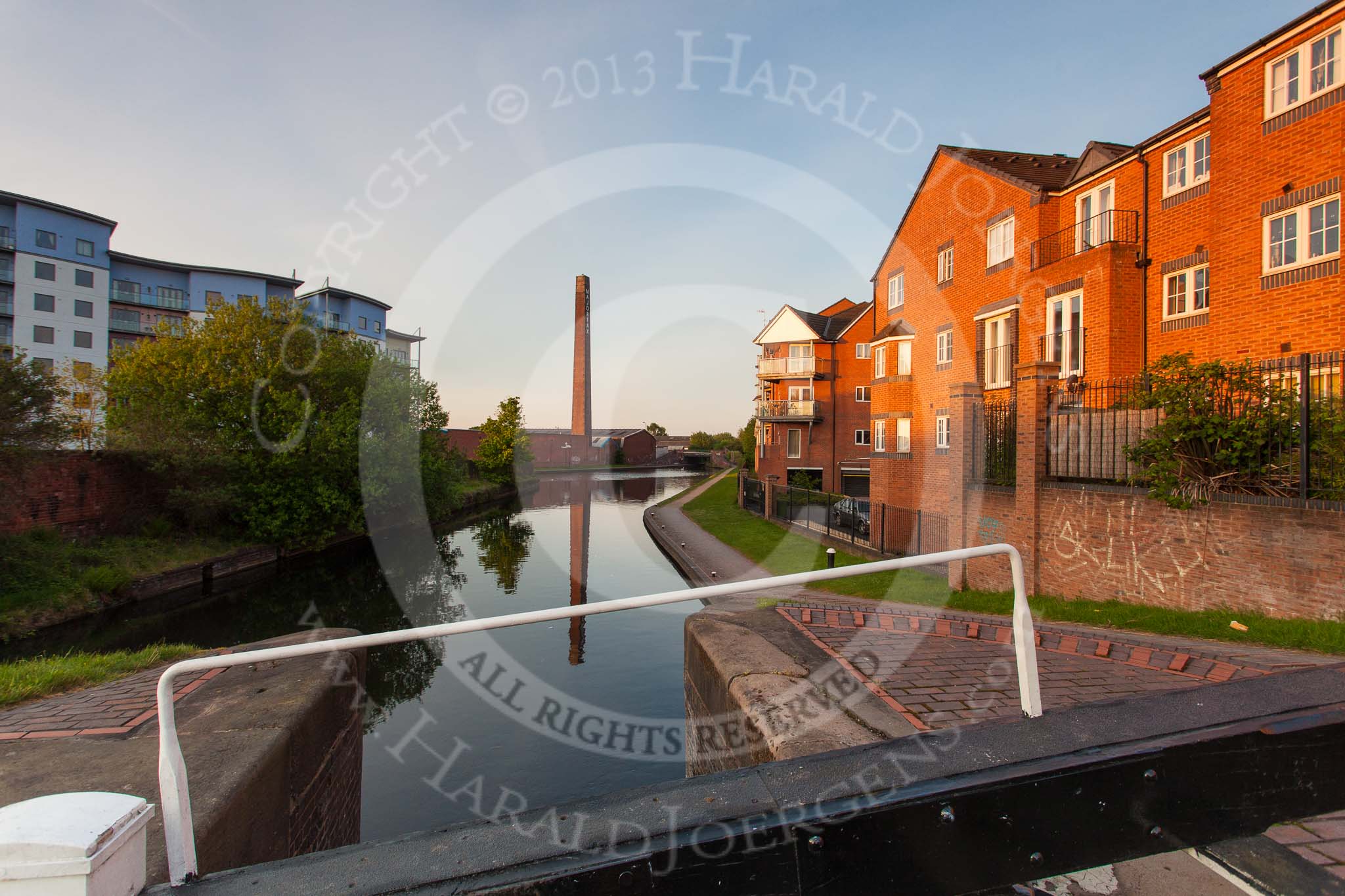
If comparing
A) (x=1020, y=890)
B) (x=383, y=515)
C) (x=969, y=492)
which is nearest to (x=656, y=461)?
(x=383, y=515)

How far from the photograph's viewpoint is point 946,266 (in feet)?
65.1

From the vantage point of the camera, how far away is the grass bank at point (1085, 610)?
6176 millimetres

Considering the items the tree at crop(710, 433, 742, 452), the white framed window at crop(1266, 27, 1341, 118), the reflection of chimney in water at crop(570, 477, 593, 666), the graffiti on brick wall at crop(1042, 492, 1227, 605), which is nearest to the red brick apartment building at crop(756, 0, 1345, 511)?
the white framed window at crop(1266, 27, 1341, 118)

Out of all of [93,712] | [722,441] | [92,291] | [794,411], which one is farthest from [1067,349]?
[722,441]

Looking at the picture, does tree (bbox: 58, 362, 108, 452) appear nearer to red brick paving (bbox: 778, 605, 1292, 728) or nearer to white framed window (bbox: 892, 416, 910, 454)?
red brick paving (bbox: 778, 605, 1292, 728)

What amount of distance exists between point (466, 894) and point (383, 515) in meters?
28.0

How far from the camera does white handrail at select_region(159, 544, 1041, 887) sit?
1.64 m

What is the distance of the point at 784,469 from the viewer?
122 feet

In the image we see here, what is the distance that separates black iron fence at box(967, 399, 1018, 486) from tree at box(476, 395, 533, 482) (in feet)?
146

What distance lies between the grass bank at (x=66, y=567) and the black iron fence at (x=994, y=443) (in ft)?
60.9

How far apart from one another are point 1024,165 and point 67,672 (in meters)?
22.1

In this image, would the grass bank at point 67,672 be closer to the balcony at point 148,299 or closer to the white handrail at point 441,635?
the white handrail at point 441,635

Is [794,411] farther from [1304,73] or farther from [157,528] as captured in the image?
[157,528]

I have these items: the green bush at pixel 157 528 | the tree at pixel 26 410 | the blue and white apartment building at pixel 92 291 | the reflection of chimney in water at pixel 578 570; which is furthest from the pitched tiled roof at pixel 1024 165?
the blue and white apartment building at pixel 92 291
